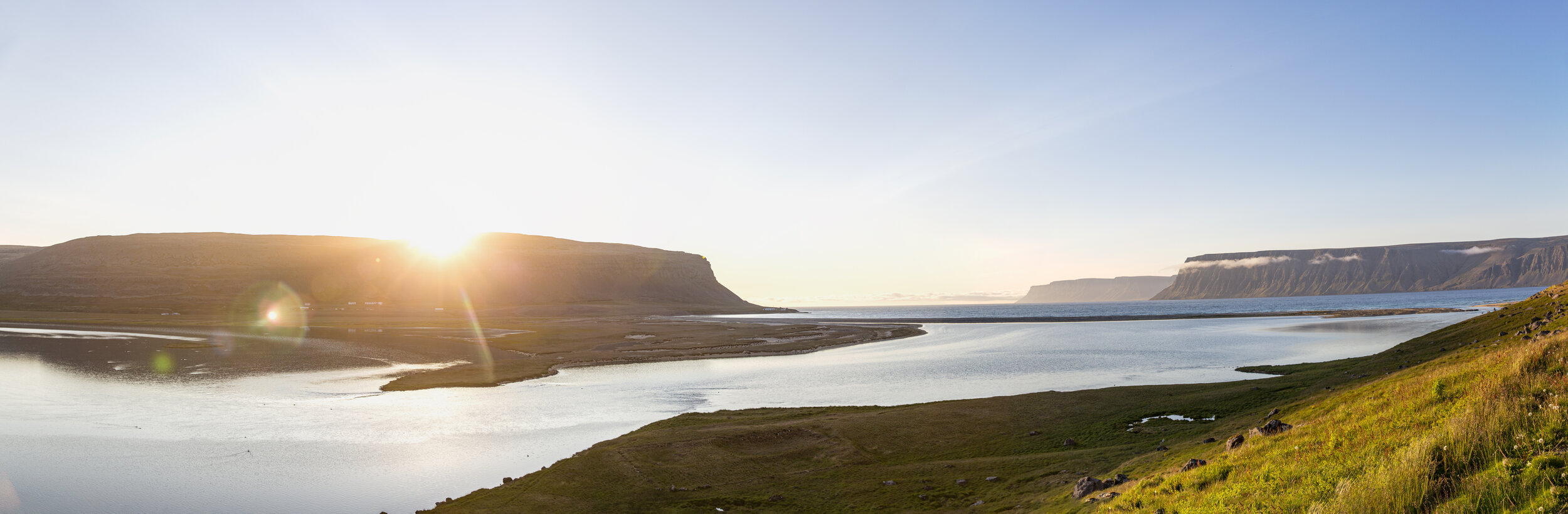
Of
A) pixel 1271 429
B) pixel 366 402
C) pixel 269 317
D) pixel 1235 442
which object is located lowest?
pixel 366 402

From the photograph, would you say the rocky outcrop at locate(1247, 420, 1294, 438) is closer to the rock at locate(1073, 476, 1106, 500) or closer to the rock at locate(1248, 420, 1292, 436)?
the rock at locate(1248, 420, 1292, 436)

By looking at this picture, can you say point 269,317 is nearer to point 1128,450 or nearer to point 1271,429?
point 1128,450

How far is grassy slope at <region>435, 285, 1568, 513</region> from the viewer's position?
1030cm

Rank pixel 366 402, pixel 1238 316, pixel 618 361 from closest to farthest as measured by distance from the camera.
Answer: pixel 366 402, pixel 618 361, pixel 1238 316

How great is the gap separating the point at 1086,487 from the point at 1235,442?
450 centimetres

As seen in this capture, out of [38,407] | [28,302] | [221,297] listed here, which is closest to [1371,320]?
[38,407]

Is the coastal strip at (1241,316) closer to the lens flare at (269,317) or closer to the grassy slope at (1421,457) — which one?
the lens flare at (269,317)

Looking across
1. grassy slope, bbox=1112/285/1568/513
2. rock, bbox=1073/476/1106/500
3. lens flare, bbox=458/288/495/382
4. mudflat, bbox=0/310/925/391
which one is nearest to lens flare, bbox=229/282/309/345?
mudflat, bbox=0/310/925/391

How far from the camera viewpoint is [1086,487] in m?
16.6

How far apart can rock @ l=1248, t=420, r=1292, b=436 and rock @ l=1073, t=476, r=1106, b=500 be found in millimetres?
4124

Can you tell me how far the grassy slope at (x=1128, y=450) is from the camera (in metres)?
10.3

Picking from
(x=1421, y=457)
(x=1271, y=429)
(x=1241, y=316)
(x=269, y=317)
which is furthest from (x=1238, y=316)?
(x=269, y=317)

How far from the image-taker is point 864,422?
3053cm

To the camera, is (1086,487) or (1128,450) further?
(1128,450)
